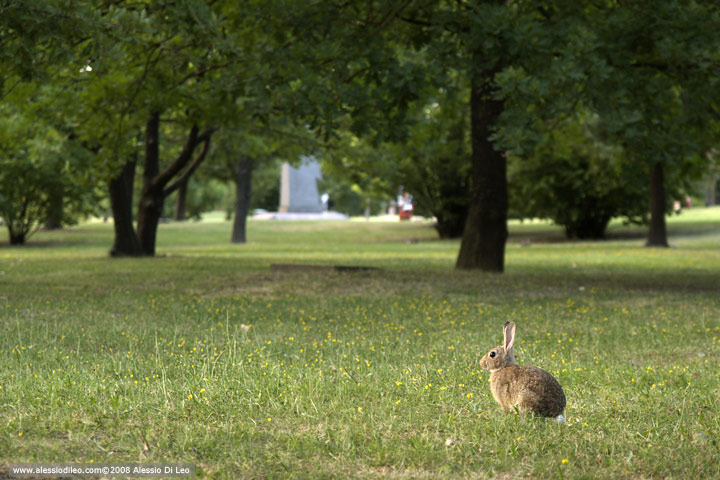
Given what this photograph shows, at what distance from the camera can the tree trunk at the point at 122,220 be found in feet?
77.2

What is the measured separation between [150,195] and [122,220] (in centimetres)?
114

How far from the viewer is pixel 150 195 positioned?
2391 cm

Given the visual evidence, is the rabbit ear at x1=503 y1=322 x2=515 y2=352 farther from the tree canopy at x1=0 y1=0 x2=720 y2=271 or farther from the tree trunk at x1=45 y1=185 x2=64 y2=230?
the tree trunk at x1=45 y1=185 x2=64 y2=230

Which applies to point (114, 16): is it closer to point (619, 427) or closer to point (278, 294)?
point (278, 294)

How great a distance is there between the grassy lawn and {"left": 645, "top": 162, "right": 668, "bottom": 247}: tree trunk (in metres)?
17.8

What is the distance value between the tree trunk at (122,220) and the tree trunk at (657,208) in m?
20.0

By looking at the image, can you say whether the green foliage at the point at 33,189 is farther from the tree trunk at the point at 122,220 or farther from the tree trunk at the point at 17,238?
the tree trunk at the point at 122,220

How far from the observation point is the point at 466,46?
44.6 ft

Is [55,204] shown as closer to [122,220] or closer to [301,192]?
[122,220]

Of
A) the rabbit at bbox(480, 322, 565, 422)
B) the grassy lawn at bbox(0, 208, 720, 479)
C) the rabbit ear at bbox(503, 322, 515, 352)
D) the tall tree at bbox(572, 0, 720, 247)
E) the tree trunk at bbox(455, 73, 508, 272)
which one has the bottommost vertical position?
the grassy lawn at bbox(0, 208, 720, 479)

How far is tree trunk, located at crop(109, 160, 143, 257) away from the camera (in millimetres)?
23531

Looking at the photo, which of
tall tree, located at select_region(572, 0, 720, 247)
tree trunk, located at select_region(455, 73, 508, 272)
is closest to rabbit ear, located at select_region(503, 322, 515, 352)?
tall tree, located at select_region(572, 0, 720, 247)

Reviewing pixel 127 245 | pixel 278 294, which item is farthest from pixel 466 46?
pixel 127 245

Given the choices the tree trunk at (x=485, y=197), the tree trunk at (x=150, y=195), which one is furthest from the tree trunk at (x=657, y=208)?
the tree trunk at (x=150, y=195)
